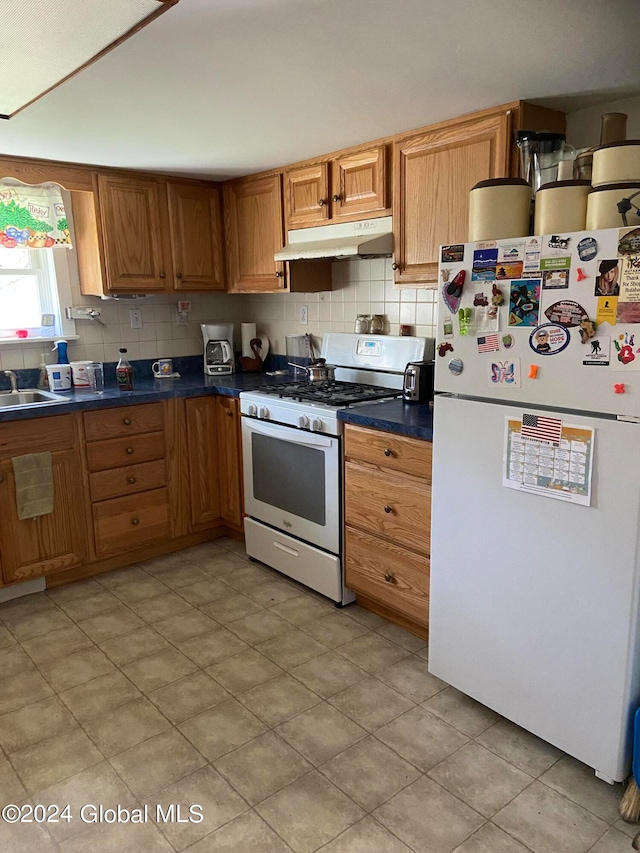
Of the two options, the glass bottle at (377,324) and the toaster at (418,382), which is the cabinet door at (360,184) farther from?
the toaster at (418,382)

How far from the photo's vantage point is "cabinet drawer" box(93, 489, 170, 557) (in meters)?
Result: 3.21

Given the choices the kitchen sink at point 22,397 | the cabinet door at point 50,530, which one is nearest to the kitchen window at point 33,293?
the kitchen sink at point 22,397

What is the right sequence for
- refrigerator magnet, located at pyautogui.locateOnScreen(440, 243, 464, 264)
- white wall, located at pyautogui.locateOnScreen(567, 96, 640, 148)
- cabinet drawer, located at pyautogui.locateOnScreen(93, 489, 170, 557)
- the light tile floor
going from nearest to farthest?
the light tile floor < refrigerator magnet, located at pyautogui.locateOnScreen(440, 243, 464, 264) < white wall, located at pyautogui.locateOnScreen(567, 96, 640, 148) < cabinet drawer, located at pyautogui.locateOnScreen(93, 489, 170, 557)

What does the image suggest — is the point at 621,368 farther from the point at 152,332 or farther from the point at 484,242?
the point at 152,332

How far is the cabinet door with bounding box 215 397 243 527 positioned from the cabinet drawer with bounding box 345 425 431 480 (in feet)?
3.15

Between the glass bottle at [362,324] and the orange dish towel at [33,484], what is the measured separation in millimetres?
1693

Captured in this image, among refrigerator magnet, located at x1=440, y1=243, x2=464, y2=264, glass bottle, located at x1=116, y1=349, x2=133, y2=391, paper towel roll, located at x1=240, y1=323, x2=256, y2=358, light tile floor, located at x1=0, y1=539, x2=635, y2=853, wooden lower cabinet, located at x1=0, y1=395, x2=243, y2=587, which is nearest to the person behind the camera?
light tile floor, located at x1=0, y1=539, x2=635, y2=853

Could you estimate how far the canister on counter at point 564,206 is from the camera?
1686mm

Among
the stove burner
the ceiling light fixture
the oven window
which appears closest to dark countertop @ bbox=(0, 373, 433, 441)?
the stove burner

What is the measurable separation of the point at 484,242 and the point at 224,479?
2207 mm

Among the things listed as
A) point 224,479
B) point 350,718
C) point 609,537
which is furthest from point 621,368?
point 224,479

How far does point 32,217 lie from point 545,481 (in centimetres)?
295

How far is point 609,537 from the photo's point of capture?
5.33 ft

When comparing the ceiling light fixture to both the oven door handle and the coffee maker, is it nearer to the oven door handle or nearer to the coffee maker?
the oven door handle
